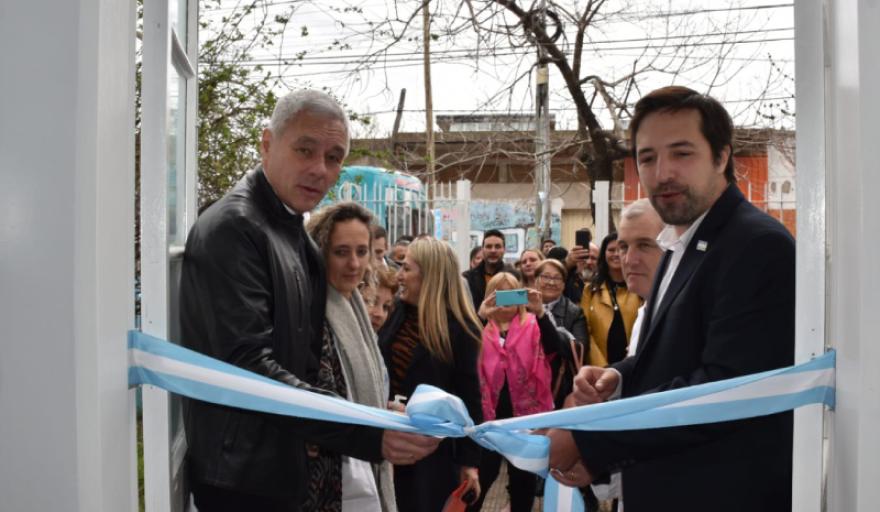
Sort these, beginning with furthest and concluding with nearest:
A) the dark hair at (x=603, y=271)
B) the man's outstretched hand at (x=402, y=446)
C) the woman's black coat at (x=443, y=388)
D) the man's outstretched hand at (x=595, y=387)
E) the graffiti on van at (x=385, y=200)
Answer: the graffiti on van at (x=385, y=200)
the dark hair at (x=603, y=271)
the woman's black coat at (x=443, y=388)
the man's outstretched hand at (x=595, y=387)
the man's outstretched hand at (x=402, y=446)

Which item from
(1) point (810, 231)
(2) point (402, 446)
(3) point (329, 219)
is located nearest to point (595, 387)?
(2) point (402, 446)

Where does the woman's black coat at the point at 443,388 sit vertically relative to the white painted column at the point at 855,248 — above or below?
below

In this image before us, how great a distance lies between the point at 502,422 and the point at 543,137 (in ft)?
32.7

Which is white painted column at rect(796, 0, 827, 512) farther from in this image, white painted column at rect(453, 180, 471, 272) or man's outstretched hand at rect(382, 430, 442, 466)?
white painted column at rect(453, 180, 471, 272)

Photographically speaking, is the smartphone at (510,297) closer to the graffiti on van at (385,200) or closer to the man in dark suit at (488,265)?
the man in dark suit at (488,265)

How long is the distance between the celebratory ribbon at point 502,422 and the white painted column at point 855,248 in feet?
0.37

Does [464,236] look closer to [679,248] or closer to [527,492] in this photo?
[527,492]

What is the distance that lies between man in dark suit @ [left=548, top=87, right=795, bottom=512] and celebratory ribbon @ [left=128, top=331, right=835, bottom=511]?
23 centimetres

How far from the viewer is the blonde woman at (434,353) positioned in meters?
4.37

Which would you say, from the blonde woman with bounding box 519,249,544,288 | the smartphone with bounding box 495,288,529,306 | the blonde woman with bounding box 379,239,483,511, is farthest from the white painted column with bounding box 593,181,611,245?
the blonde woman with bounding box 379,239,483,511

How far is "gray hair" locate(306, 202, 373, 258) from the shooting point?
12.5 ft

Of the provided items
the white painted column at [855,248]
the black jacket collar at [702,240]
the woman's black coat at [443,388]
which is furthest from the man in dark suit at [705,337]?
the woman's black coat at [443,388]

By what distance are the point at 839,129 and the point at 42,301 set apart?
1620 mm

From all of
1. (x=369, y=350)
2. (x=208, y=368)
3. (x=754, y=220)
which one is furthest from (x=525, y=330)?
(x=208, y=368)
